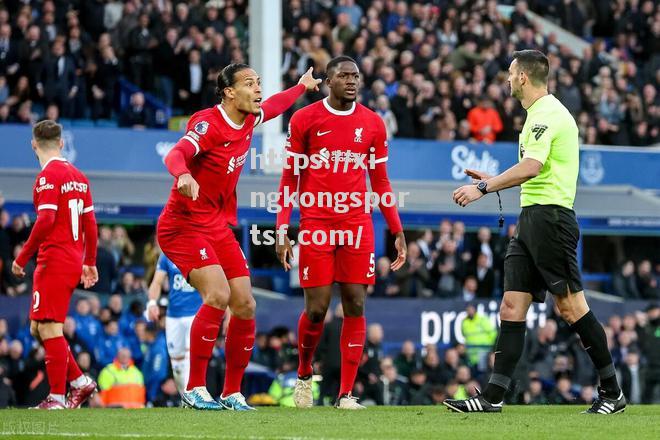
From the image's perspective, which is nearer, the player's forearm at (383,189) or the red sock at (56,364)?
the player's forearm at (383,189)

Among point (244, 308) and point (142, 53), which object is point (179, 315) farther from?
point (142, 53)

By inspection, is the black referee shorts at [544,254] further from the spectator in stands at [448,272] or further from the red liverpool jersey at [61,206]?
the spectator in stands at [448,272]

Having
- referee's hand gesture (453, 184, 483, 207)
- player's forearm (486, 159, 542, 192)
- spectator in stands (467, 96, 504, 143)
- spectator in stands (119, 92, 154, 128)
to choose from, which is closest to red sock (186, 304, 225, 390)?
referee's hand gesture (453, 184, 483, 207)

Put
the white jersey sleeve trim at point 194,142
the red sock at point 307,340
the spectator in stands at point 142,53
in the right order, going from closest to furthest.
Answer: the white jersey sleeve trim at point 194,142, the red sock at point 307,340, the spectator in stands at point 142,53

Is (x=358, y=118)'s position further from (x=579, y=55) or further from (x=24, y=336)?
(x=579, y=55)

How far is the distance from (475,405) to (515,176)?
1.54 m

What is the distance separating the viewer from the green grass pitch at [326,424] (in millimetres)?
7672

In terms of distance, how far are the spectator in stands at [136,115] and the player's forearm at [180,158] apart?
1180 centimetres

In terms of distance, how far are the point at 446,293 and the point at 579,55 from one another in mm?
10251

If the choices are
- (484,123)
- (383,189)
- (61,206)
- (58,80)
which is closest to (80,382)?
(61,206)

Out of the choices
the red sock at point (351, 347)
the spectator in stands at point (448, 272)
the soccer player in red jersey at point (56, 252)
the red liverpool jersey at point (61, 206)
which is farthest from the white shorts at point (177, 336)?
the spectator in stands at point (448, 272)

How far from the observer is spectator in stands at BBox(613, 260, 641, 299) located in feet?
75.2

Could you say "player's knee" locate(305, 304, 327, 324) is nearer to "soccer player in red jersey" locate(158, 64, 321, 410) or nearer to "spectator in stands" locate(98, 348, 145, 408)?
"soccer player in red jersey" locate(158, 64, 321, 410)

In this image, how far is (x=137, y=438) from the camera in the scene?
7508mm
